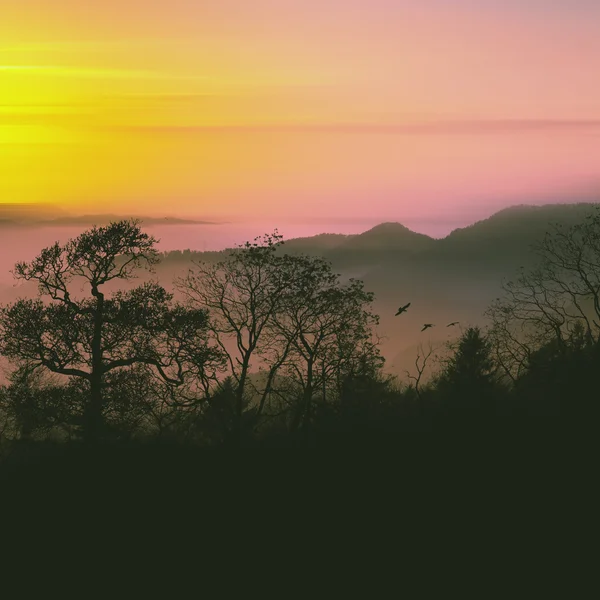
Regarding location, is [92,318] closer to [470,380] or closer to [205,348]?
[205,348]

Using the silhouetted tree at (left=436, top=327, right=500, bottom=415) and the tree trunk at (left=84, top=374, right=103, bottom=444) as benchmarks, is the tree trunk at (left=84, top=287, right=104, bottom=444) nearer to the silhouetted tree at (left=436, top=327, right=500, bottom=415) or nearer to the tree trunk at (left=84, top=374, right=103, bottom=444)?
the tree trunk at (left=84, top=374, right=103, bottom=444)

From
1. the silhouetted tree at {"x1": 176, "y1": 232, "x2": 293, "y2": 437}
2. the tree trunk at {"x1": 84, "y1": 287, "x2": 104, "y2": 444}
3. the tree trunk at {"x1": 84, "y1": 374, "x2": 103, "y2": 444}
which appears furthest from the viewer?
the silhouetted tree at {"x1": 176, "y1": 232, "x2": 293, "y2": 437}

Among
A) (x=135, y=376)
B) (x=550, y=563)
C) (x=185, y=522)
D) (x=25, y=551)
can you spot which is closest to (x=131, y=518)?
(x=185, y=522)

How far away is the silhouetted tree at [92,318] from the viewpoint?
42969 mm

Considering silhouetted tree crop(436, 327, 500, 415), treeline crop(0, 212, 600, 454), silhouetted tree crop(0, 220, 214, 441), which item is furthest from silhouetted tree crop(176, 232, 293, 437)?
silhouetted tree crop(436, 327, 500, 415)

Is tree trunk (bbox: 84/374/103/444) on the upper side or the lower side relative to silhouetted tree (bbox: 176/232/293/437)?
lower

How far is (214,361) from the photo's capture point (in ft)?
155

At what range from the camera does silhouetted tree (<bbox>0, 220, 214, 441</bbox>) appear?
43.0 metres

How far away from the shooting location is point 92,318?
43625 mm

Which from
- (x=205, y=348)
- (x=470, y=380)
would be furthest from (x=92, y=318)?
(x=470, y=380)

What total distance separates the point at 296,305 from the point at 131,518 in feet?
70.9

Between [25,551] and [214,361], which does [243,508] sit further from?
[214,361]

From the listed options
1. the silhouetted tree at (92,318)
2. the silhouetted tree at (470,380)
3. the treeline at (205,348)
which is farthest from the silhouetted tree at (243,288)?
the silhouetted tree at (470,380)

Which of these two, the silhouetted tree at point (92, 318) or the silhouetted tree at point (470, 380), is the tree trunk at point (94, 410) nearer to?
the silhouetted tree at point (92, 318)
